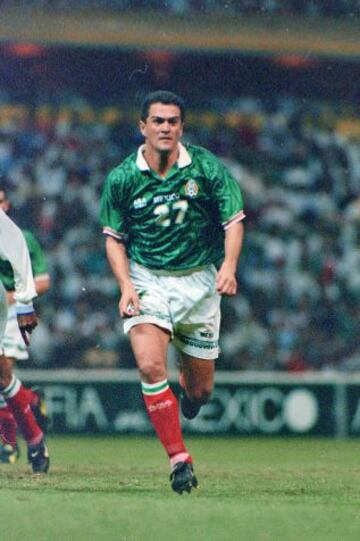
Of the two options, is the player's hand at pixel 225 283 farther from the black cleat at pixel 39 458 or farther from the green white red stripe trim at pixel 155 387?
the black cleat at pixel 39 458

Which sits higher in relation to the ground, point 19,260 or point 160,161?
point 160,161

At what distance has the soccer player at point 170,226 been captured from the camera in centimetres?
783

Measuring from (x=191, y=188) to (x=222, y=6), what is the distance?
8.68 metres

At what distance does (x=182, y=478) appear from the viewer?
7.19m

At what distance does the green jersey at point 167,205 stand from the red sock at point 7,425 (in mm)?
1911

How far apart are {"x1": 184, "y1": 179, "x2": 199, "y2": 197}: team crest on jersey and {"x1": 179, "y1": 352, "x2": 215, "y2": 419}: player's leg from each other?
35.8 inches

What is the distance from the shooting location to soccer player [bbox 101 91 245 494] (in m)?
7.83

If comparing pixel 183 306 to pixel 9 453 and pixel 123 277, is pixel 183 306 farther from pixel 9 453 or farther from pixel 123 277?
pixel 9 453

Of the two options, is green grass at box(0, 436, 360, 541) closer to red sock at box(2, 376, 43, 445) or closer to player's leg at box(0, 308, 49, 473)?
player's leg at box(0, 308, 49, 473)

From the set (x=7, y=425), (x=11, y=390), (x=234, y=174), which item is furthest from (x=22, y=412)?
(x=234, y=174)

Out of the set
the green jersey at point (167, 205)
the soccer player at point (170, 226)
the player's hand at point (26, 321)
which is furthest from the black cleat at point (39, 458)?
the green jersey at point (167, 205)

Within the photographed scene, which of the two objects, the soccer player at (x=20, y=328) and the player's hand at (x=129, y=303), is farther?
the soccer player at (x=20, y=328)

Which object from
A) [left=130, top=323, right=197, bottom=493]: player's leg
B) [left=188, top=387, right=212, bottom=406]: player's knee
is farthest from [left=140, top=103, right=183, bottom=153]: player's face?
[left=188, top=387, right=212, bottom=406]: player's knee

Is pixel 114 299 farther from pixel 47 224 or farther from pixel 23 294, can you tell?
pixel 23 294
